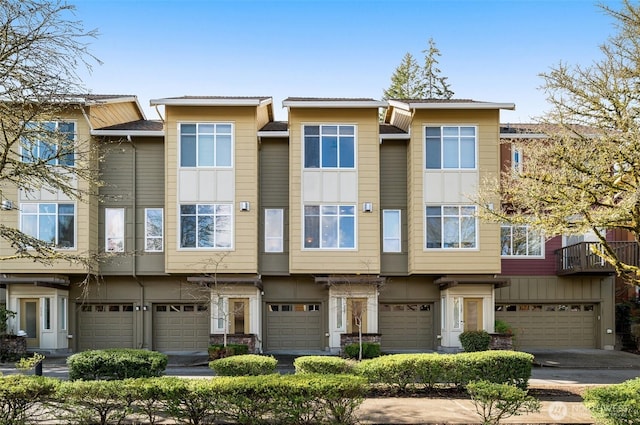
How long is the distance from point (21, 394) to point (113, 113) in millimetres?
15498

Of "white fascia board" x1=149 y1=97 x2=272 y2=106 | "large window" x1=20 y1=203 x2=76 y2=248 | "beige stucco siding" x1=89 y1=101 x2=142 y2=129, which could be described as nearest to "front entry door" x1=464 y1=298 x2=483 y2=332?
"white fascia board" x1=149 y1=97 x2=272 y2=106

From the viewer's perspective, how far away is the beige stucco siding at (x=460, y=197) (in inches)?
835

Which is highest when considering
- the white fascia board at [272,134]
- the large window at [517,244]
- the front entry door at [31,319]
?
the white fascia board at [272,134]

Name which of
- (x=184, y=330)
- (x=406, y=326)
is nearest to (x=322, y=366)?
(x=406, y=326)

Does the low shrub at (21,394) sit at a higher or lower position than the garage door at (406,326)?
higher

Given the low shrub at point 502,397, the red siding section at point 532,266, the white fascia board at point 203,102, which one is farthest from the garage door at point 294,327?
the low shrub at point 502,397

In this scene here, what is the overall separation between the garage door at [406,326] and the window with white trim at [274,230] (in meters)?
4.56

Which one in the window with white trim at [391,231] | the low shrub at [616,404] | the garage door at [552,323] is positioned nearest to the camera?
the low shrub at [616,404]

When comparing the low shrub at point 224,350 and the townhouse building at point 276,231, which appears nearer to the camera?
the low shrub at point 224,350

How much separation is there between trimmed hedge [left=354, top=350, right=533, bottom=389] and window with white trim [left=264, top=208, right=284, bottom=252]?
971cm

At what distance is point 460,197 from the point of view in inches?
842

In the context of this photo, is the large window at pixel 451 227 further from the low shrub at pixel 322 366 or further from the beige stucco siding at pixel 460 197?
the low shrub at pixel 322 366

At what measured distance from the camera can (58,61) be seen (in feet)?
32.5

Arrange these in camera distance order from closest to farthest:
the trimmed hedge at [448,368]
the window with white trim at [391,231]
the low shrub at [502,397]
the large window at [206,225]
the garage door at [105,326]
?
the low shrub at [502,397] → the trimmed hedge at [448,368] → the large window at [206,225] → the window with white trim at [391,231] → the garage door at [105,326]
